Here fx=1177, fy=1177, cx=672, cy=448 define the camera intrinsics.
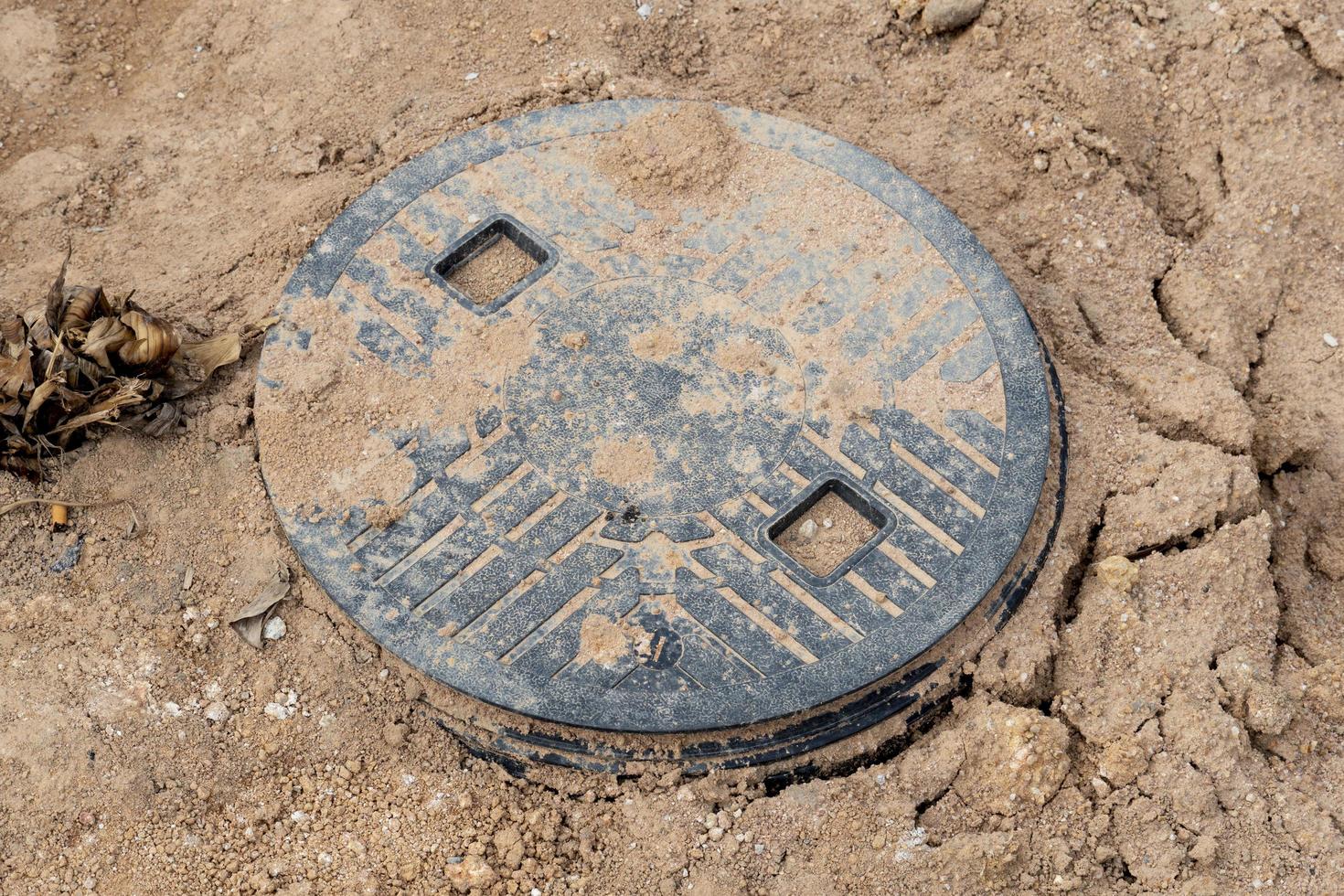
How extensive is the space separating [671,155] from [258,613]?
4.61ft

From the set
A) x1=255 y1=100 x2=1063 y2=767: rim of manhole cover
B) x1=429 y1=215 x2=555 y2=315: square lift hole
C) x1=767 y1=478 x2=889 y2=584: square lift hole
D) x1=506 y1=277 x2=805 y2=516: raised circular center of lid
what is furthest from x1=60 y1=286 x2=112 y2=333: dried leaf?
x1=767 y1=478 x2=889 y2=584: square lift hole

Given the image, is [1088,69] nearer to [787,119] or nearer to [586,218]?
[787,119]

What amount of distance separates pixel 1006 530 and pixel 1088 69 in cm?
161

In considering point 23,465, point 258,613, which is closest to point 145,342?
point 23,465

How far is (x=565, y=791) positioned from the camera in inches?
92.0

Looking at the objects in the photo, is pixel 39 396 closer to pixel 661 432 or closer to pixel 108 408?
pixel 108 408

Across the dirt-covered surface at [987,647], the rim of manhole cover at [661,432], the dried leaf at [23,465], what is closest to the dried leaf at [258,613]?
the dirt-covered surface at [987,647]

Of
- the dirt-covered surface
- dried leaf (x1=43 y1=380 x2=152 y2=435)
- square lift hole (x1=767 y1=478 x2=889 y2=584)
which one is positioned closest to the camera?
the dirt-covered surface

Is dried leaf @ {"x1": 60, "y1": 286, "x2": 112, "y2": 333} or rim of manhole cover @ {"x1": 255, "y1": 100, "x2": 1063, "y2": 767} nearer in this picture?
rim of manhole cover @ {"x1": 255, "y1": 100, "x2": 1063, "y2": 767}

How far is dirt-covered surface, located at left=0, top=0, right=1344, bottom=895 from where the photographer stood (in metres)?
2.26

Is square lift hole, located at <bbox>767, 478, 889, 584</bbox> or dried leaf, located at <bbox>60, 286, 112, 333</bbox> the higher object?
dried leaf, located at <bbox>60, 286, 112, 333</bbox>

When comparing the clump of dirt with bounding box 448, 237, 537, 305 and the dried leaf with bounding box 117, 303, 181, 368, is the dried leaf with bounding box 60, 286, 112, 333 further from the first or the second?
the clump of dirt with bounding box 448, 237, 537, 305

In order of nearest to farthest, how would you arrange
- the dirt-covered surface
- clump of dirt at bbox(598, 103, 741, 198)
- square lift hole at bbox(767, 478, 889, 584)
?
the dirt-covered surface, square lift hole at bbox(767, 478, 889, 584), clump of dirt at bbox(598, 103, 741, 198)

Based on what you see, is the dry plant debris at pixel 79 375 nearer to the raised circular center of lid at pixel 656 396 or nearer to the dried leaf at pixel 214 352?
the dried leaf at pixel 214 352
